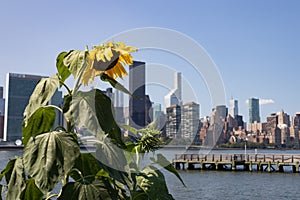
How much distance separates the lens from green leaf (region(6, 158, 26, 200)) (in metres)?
1.41

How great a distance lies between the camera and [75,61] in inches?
54.4

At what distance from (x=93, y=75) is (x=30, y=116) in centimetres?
27

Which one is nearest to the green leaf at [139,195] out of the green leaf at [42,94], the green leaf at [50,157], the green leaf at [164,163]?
the green leaf at [164,163]

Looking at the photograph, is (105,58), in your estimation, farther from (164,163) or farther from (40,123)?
(164,163)

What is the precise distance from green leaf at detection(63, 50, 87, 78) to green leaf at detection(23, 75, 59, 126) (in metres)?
0.08

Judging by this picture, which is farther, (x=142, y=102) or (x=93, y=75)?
(x=142, y=102)

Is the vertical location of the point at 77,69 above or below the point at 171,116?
above

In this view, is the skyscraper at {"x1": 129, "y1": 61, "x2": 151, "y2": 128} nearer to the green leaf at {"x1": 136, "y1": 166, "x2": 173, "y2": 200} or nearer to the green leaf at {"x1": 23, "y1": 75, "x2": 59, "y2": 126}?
the green leaf at {"x1": 136, "y1": 166, "x2": 173, "y2": 200}

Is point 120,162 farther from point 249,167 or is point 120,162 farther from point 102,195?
point 249,167

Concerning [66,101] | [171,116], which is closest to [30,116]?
[66,101]

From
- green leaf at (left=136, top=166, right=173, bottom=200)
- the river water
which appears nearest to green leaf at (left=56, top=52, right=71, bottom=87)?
green leaf at (left=136, top=166, right=173, bottom=200)

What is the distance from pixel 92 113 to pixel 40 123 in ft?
0.96

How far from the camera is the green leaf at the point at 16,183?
1.41m

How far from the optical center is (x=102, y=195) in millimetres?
1253
